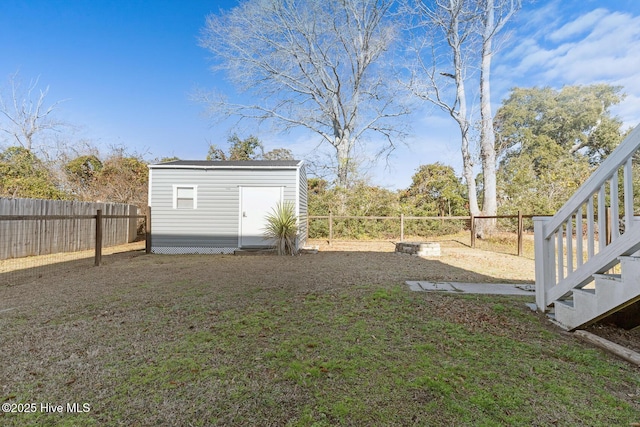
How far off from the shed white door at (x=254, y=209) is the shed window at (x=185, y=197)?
1.41 meters

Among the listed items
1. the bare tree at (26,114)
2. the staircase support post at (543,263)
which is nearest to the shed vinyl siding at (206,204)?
the staircase support post at (543,263)

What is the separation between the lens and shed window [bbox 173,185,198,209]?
28.2 feet

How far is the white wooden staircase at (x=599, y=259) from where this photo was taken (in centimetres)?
205

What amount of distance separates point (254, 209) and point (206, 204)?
4.71 feet

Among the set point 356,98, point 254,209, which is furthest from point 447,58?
point 254,209

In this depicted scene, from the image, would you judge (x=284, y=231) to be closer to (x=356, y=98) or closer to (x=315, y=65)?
(x=356, y=98)

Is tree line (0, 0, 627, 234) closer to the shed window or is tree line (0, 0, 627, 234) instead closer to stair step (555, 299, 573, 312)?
the shed window

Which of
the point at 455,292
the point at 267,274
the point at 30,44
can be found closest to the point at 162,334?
the point at 267,274

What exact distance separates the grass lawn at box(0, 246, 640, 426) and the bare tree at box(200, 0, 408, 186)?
10551mm

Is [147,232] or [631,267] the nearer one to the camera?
[631,267]

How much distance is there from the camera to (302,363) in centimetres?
198

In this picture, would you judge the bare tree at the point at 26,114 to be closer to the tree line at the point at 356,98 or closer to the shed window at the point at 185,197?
the tree line at the point at 356,98

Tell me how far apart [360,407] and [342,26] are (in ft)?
51.4

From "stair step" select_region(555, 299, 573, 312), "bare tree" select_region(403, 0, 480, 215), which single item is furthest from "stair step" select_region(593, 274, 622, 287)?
"bare tree" select_region(403, 0, 480, 215)
